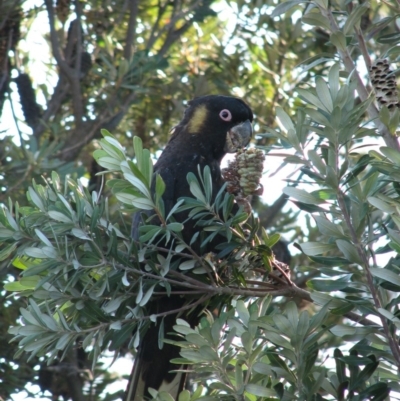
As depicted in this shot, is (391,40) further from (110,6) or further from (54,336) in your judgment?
(110,6)

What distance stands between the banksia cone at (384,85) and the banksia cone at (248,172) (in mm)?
473

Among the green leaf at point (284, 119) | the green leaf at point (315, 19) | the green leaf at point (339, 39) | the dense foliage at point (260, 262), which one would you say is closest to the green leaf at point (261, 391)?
the dense foliage at point (260, 262)

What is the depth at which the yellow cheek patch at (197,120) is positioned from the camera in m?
3.87

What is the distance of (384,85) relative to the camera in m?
2.29

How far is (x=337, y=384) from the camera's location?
212cm

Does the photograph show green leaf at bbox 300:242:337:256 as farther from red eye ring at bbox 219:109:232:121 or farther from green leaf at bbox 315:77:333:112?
red eye ring at bbox 219:109:232:121

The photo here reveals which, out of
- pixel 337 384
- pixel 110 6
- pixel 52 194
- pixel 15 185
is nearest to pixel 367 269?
pixel 337 384

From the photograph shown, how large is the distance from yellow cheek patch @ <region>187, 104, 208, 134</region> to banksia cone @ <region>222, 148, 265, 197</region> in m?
1.31

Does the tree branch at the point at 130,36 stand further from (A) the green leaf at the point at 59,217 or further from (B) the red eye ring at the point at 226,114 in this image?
(A) the green leaf at the point at 59,217

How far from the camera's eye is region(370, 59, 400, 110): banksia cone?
7.48 ft

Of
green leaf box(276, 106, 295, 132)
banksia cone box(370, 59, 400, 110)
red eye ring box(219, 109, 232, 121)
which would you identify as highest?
red eye ring box(219, 109, 232, 121)

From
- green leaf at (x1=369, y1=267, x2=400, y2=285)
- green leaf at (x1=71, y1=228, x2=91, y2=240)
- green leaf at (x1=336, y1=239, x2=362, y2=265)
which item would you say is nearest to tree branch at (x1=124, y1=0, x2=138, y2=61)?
green leaf at (x1=71, y1=228, x2=91, y2=240)

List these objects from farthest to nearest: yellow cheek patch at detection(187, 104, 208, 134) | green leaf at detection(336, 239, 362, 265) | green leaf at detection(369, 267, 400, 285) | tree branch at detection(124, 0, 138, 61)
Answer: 1. tree branch at detection(124, 0, 138, 61)
2. yellow cheek patch at detection(187, 104, 208, 134)
3. green leaf at detection(336, 239, 362, 265)
4. green leaf at detection(369, 267, 400, 285)

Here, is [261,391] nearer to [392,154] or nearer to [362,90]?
[392,154]
